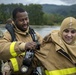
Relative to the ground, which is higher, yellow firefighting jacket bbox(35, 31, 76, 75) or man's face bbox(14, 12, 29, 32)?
man's face bbox(14, 12, 29, 32)

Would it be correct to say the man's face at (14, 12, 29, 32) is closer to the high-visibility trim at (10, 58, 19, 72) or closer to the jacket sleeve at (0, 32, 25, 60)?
the high-visibility trim at (10, 58, 19, 72)

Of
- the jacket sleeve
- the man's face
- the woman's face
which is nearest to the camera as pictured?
the jacket sleeve

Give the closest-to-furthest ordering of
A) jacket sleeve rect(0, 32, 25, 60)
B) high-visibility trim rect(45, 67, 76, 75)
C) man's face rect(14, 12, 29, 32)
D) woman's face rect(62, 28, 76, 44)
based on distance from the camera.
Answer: jacket sleeve rect(0, 32, 25, 60)
high-visibility trim rect(45, 67, 76, 75)
woman's face rect(62, 28, 76, 44)
man's face rect(14, 12, 29, 32)

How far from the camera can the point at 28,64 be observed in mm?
3098

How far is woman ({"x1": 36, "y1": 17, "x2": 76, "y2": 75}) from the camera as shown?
328cm

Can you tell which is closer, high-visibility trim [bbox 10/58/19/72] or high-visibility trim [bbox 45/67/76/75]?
high-visibility trim [bbox 45/67/76/75]

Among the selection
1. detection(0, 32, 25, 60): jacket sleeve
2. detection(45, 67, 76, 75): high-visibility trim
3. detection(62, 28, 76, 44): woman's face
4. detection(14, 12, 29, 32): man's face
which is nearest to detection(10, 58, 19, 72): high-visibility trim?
detection(0, 32, 25, 60): jacket sleeve

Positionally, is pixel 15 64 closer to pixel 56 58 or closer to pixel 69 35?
pixel 56 58

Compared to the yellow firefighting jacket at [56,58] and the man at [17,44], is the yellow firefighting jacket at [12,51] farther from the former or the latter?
the yellow firefighting jacket at [56,58]

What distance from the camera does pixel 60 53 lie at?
10.8 ft

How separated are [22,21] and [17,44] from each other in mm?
1237

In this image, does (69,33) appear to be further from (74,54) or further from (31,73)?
(31,73)

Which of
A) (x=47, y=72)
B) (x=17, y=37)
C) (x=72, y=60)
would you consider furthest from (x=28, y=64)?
(x=17, y=37)

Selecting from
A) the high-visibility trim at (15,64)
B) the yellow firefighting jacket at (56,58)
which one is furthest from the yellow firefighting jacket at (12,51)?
the yellow firefighting jacket at (56,58)
